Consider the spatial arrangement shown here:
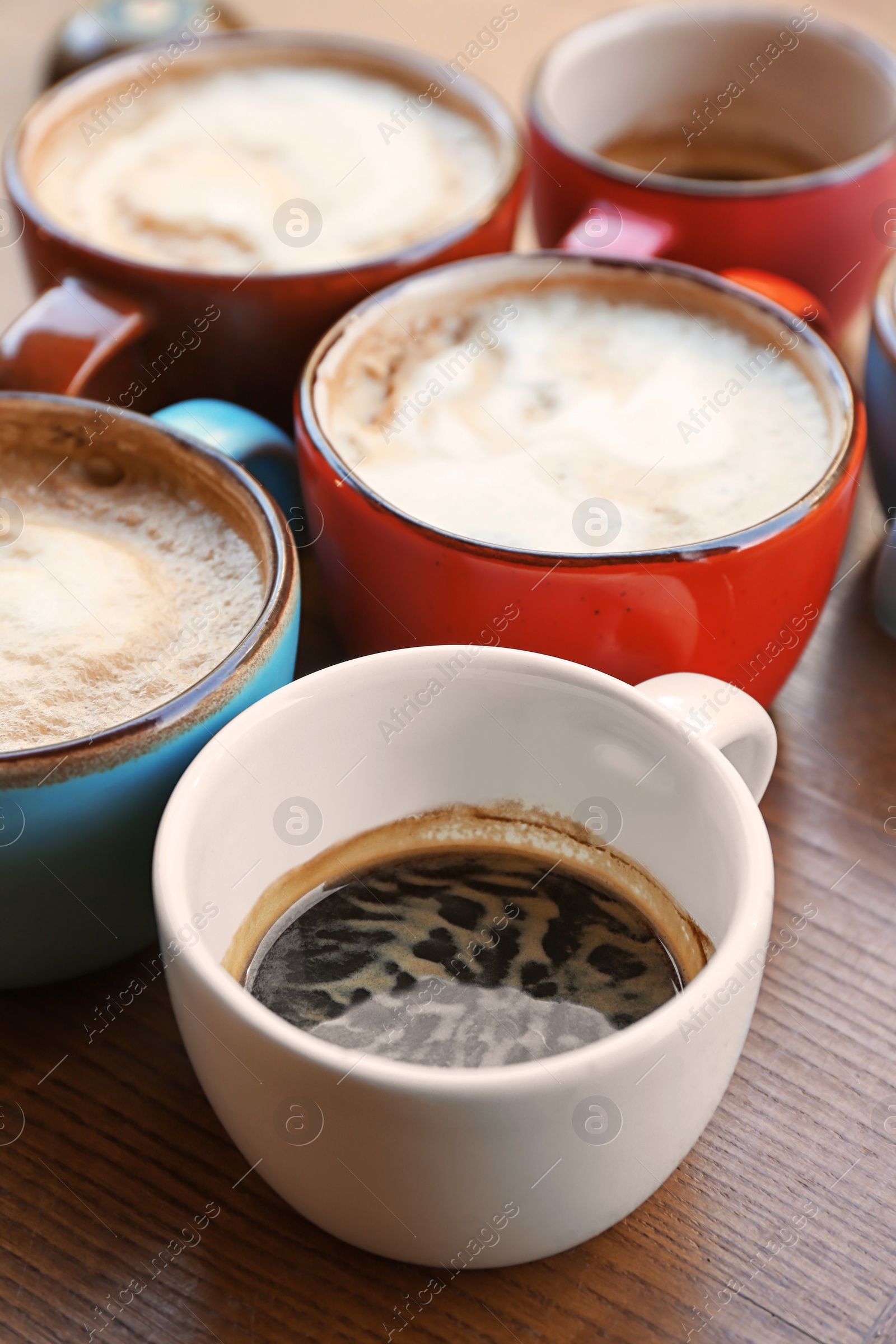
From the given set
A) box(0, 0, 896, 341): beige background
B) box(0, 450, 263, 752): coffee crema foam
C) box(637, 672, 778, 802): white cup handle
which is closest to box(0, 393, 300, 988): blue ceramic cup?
box(0, 450, 263, 752): coffee crema foam

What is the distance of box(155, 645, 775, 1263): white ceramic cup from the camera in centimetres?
42

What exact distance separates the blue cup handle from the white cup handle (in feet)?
0.85

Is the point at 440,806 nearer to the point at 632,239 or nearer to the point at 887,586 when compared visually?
the point at 887,586

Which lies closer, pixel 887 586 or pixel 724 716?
pixel 724 716

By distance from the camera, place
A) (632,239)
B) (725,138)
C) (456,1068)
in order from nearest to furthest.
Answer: (456,1068) → (632,239) → (725,138)

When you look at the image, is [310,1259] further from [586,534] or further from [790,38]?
[790,38]

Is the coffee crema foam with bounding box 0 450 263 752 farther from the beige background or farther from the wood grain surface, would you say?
the beige background

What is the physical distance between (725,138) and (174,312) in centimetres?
53

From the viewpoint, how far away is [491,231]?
2.76 feet

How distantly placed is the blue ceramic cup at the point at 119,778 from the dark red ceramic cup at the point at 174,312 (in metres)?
0.12

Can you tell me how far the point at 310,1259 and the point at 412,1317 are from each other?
47 mm

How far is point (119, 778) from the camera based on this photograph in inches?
20.6

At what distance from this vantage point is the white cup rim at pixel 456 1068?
41 cm

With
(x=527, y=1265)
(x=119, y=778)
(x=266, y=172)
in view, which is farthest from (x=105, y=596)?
(x=266, y=172)
